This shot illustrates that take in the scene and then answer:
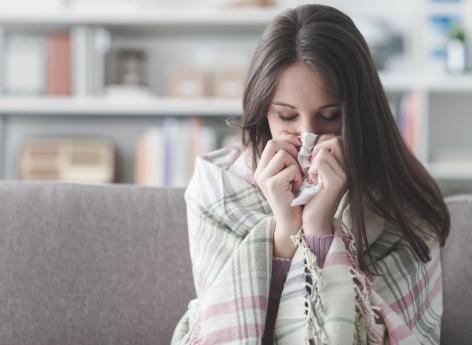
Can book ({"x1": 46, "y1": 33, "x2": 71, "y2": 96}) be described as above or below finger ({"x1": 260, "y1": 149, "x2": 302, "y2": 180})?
above

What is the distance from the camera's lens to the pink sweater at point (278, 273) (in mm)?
1181

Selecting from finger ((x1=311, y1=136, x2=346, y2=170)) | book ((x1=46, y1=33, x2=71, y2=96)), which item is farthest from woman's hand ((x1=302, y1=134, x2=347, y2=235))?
book ((x1=46, y1=33, x2=71, y2=96))

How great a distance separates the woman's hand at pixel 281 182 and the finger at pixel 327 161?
3 cm

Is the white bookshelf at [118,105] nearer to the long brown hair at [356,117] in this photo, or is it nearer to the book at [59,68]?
the book at [59,68]

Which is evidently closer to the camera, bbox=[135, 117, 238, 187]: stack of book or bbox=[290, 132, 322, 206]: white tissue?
bbox=[290, 132, 322, 206]: white tissue

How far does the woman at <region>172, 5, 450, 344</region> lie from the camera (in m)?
1.15

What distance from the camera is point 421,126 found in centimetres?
300

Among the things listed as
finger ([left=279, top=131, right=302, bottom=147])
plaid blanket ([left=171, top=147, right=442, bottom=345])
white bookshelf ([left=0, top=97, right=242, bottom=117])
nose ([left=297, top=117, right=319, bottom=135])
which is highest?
white bookshelf ([left=0, top=97, right=242, bottom=117])

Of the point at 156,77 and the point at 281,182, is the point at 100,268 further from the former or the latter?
the point at 156,77

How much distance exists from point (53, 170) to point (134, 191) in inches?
67.9

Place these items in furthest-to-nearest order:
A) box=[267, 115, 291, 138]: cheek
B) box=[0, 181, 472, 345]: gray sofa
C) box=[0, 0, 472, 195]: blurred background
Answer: box=[0, 0, 472, 195]: blurred background, box=[0, 181, 472, 345]: gray sofa, box=[267, 115, 291, 138]: cheek

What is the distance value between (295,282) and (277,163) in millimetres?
194

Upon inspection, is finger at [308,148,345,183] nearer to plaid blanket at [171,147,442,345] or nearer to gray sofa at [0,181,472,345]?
plaid blanket at [171,147,442,345]

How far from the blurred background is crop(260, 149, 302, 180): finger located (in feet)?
5.96
